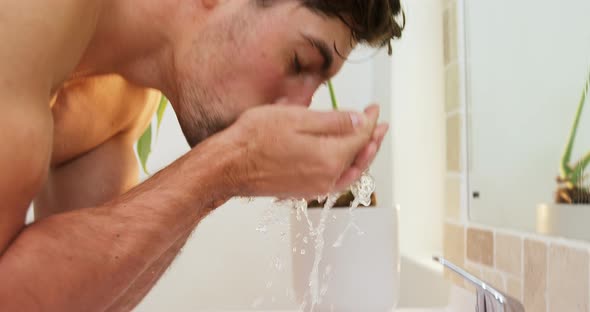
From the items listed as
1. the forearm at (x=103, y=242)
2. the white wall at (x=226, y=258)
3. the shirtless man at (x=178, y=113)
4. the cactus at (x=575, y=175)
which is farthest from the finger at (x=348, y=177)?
the white wall at (x=226, y=258)

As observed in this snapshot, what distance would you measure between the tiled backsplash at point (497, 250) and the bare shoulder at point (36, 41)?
0.61 m

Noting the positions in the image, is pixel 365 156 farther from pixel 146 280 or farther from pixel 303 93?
pixel 146 280

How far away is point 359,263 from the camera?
921 millimetres

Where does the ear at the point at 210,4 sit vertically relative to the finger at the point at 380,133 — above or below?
above

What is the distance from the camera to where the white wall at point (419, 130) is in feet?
4.26

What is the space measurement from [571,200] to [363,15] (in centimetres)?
39

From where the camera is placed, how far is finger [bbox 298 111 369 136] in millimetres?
603

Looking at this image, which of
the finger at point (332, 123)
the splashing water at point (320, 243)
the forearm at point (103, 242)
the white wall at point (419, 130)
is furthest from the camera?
the white wall at point (419, 130)

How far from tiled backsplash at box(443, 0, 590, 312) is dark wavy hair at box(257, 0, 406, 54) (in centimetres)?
29

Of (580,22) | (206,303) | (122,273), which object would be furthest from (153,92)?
(580,22)

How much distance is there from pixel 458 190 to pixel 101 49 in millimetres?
674

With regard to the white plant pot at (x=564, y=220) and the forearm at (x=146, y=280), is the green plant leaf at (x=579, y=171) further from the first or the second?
the forearm at (x=146, y=280)

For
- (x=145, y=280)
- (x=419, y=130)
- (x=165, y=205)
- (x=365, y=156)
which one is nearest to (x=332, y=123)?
(x=365, y=156)

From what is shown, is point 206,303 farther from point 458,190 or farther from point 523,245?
point 523,245
